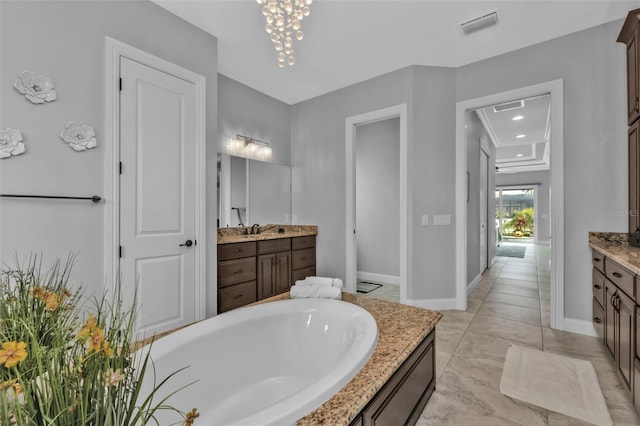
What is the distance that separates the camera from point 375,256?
4.77 metres

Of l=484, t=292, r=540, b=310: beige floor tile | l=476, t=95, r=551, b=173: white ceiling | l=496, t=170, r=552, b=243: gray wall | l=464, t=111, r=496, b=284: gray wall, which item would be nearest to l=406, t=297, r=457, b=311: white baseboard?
l=484, t=292, r=540, b=310: beige floor tile

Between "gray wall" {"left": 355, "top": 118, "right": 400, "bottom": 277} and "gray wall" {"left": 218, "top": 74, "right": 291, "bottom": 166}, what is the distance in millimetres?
1399

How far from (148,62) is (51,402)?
245cm

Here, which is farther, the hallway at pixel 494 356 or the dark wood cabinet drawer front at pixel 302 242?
the dark wood cabinet drawer front at pixel 302 242

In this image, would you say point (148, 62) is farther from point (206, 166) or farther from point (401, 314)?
point (401, 314)

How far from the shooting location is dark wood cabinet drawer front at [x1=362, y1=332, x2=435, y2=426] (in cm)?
107

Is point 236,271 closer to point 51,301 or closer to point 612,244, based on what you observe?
point 51,301

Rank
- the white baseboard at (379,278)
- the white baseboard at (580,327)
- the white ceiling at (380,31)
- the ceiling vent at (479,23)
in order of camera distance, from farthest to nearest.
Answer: the white baseboard at (379,278) < the white baseboard at (580,327) < the ceiling vent at (479,23) < the white ceiling at (380,31)

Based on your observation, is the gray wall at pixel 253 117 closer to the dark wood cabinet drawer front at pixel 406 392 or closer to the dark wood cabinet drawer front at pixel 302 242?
the dark wood cabinet drawer front at pixel 302 242

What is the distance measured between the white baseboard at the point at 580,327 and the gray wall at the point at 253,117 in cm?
370

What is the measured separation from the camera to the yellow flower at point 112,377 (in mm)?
468

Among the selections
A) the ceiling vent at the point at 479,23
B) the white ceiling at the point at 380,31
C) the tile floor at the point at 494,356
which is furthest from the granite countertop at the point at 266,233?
the ceiling vent at the point at 479,23

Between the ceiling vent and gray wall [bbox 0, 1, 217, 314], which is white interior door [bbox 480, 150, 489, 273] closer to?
the ceiling vent

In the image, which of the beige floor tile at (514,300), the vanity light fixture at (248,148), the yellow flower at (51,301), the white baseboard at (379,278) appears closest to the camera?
the yellow flower at (51,301)
